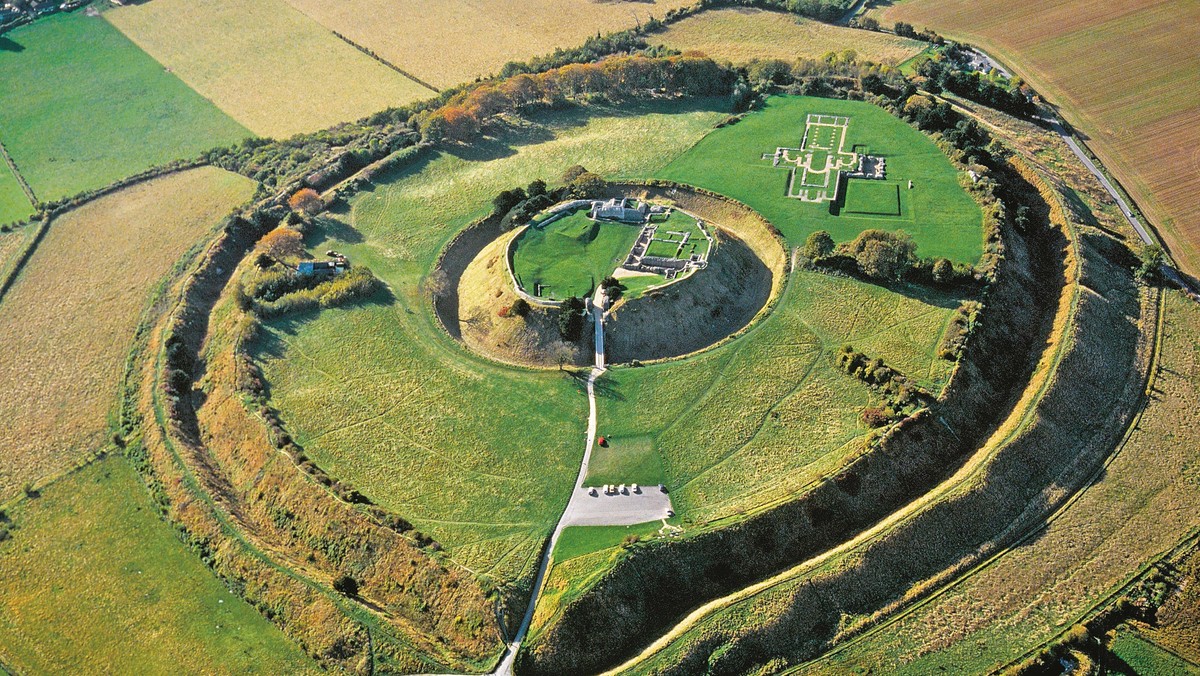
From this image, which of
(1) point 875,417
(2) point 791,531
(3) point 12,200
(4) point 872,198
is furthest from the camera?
(3) point 12,200

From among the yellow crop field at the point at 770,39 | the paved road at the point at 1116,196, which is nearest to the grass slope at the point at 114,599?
the paved road at the point at 1116,196

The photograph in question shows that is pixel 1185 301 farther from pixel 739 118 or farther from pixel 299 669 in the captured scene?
pixel 299 669

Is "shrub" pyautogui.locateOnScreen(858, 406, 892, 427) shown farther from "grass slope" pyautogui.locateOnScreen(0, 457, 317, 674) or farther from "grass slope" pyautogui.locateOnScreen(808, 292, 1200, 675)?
"grass slope" pyautogui.locateOnScreen(0, 457, 317, 674)

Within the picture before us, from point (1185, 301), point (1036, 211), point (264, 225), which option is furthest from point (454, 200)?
point (1185, 301)

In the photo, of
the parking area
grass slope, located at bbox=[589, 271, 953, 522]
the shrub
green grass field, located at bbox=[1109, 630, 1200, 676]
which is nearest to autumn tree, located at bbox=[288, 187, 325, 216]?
grass slope, located at bbox=[589, 271, 953, 522]

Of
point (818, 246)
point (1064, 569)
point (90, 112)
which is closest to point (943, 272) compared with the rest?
point (818, 246)

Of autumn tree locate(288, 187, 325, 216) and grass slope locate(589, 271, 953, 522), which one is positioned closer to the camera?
grass slope locate(589, 271, 953, 522)

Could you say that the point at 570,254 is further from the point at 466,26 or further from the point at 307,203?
the point at 466,26
